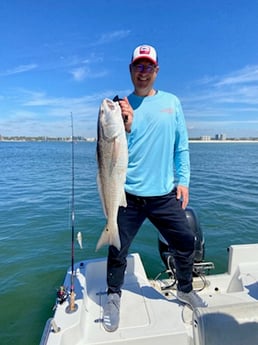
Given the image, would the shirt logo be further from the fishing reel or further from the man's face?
the fishing reel

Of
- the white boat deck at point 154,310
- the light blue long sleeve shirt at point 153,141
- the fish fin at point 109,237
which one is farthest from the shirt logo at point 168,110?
the white boat deck at point 154,310

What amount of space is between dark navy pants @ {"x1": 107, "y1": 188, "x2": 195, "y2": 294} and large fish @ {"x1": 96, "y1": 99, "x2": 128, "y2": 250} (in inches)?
9.9

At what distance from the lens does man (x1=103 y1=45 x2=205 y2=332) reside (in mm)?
2529

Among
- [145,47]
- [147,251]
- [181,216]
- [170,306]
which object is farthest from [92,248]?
[145,47]

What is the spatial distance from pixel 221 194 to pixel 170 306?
33.1 feet

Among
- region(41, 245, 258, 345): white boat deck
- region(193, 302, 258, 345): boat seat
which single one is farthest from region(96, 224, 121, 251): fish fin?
region(193, 302, 258, 345): boat seat

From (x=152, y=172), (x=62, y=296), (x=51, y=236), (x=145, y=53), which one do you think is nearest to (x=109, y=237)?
(x=152, y=172)

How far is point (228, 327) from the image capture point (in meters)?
1.59

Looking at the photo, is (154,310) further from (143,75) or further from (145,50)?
(145,50)

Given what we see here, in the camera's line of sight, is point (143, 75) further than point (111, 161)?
Yes

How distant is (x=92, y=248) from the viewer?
6.67 meters

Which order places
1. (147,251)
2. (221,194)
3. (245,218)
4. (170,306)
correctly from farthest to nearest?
1. (221,194)
2. (245,218)
3. (147,251)
4. (170,306)

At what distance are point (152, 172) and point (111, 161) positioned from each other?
21.1 inches

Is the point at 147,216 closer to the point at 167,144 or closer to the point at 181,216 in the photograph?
the point at 181,216
